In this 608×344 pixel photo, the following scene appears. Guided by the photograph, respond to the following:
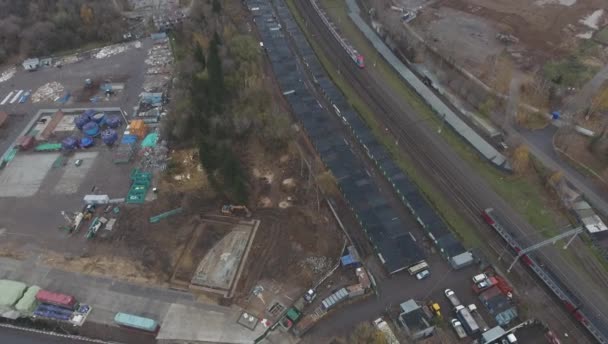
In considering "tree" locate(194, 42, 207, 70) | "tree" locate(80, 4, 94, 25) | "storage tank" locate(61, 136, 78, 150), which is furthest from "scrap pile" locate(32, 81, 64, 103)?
"tree" locate(194, 42, 207, 70)

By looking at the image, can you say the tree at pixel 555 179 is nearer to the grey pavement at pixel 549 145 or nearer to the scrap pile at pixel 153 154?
the grey pavement at pixel 549 145

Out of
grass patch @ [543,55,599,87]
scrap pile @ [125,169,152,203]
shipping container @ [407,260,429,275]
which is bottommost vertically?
shipping container @ [407,260,429,275]

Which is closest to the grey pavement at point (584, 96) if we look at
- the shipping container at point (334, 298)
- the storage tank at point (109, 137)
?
the shipping container at point (334, 298)

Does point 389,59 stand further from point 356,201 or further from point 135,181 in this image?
point 135,181

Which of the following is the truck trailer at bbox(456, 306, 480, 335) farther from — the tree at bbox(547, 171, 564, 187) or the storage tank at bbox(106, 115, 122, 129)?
the storage tank at bbox(106, 115, 122, 129)

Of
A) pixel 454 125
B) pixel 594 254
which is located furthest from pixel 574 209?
pixel 454 125

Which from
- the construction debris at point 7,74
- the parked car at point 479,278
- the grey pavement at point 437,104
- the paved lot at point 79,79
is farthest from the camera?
the construction debris at point 7,74
